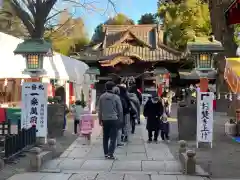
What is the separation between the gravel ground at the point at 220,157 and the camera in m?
7.75

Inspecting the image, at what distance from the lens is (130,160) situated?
345 inches

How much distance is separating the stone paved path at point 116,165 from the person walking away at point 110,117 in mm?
370

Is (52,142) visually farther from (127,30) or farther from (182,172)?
(127,30)

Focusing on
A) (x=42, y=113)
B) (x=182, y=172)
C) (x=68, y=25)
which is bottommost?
(x=182, y=172)

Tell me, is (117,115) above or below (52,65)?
below

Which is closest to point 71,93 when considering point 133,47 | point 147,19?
point 133,47

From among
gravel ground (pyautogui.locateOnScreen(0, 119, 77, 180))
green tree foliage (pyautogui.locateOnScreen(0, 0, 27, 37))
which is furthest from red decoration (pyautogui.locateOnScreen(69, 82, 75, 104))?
gravel ground (pyautogui.locateOnScreen(0, 119, 77, 180))

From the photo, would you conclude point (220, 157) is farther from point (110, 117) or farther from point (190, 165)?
point (110, 117)

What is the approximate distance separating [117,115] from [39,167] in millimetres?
2213

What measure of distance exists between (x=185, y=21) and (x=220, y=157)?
2958cm

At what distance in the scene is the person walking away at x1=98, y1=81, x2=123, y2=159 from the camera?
871 cm

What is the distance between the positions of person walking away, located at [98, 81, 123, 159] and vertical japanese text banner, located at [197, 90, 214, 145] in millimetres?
2846

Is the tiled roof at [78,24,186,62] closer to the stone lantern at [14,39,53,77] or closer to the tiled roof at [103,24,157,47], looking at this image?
the tiled roof at [103,24,157,47]

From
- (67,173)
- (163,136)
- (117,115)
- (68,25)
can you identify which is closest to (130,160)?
(117,115)
